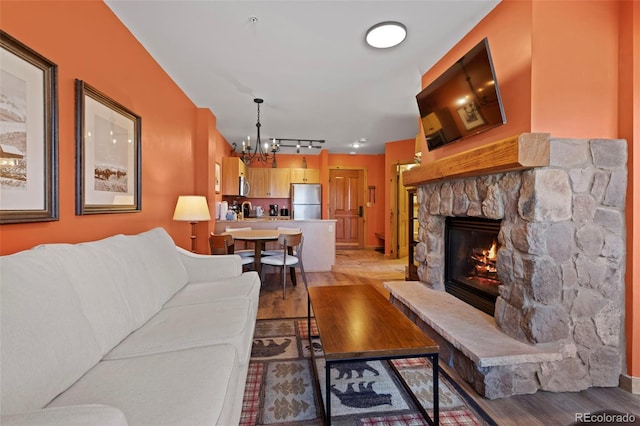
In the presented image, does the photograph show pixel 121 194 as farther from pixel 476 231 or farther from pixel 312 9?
pixel 476 231

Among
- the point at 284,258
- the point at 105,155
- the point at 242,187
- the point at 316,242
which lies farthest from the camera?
the point at 242,187

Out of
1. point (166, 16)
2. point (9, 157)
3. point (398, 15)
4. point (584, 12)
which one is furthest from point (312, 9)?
point (9, 157)

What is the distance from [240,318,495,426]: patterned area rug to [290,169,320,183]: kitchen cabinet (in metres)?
5.12

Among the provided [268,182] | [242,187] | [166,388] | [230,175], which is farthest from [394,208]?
[166,388]

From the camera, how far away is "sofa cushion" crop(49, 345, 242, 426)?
0.87m

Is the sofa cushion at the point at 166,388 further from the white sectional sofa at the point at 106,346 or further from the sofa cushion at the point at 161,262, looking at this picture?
the sofa cushion at the point at 161,262

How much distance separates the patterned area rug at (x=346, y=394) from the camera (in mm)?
1486

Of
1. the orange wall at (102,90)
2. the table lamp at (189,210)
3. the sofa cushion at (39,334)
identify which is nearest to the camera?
the sofa cushion at (39,334)

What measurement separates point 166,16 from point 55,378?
2.33 metres

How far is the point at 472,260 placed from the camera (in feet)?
8.45

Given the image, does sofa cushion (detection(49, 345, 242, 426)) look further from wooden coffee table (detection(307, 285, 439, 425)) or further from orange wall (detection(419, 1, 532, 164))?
orange wall (detection(419, 1, 532, 164))

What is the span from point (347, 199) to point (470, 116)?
18.0 feet

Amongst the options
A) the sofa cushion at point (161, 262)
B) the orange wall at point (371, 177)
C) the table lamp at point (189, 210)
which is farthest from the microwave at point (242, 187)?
the sofa cushion at point (161, 262)

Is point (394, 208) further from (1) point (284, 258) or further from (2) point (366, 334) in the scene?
(2) point (366, 334)
